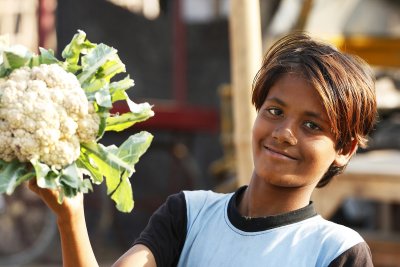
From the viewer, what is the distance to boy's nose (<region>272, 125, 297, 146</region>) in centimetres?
231

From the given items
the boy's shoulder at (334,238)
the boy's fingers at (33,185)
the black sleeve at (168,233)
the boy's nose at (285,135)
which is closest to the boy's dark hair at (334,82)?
the boy's nose at (285,135)

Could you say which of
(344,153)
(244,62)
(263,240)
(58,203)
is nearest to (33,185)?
(58,203)

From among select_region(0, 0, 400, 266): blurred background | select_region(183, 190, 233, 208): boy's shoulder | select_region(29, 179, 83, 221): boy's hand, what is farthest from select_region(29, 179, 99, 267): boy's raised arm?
select_region(0, 0, 400, 266): blurred background

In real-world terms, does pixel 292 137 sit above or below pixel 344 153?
above

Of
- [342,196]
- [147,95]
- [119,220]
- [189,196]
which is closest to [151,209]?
[119,220]

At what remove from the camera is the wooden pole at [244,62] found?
4.48 metres

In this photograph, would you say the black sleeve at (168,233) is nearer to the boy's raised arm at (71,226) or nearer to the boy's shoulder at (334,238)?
the boy's raised arm at (71,226)

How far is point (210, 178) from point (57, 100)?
790 cm

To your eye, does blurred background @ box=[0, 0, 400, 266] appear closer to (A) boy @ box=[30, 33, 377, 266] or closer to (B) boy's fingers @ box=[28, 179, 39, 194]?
(A) boy @ box=[30, 33, 377, 266]

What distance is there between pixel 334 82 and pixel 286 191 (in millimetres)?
287

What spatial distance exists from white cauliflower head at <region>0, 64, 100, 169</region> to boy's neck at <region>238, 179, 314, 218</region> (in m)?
0.48

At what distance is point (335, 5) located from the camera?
6.96 meters

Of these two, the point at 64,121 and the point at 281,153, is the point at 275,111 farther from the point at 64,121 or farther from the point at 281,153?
the point at 64,121

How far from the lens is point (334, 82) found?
2.36 meters
